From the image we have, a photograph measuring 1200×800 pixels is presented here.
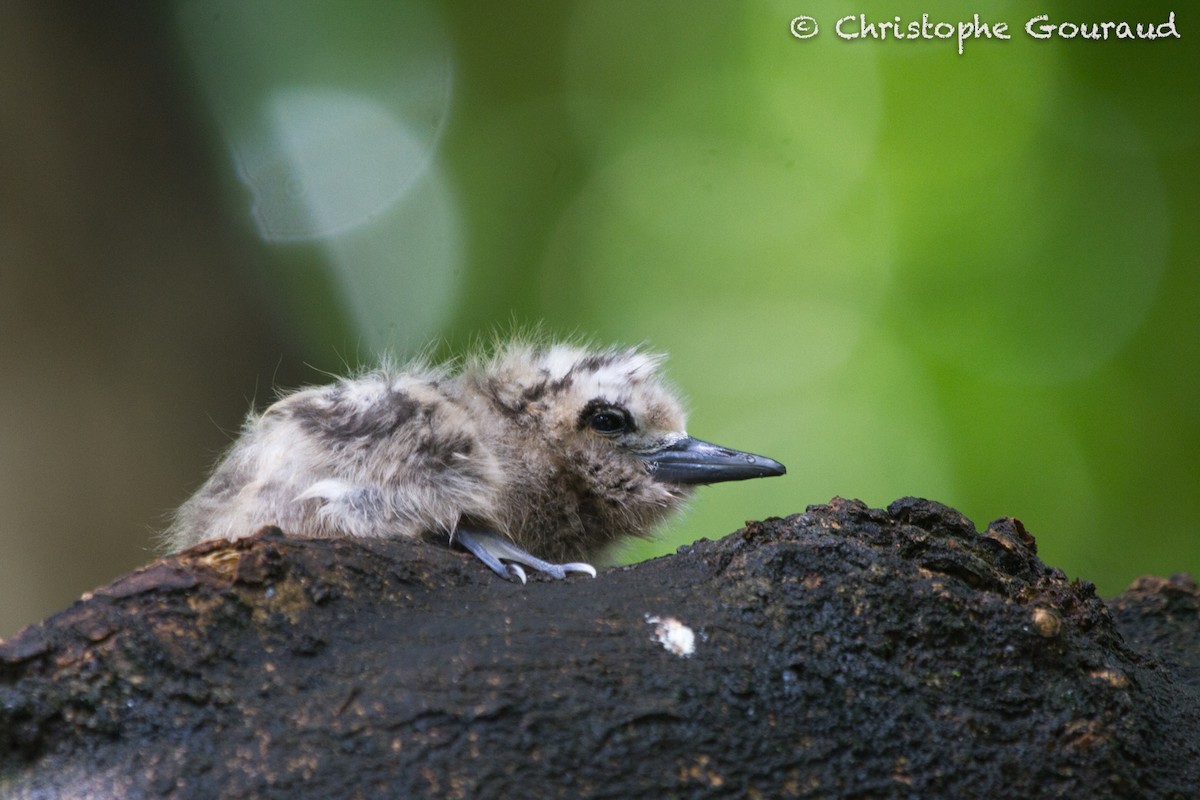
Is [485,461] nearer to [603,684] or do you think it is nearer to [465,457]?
[465,457]

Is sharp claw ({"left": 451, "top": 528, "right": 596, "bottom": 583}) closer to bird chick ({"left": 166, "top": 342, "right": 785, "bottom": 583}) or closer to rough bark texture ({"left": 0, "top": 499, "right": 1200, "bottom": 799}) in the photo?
bird chick ({"left": 166, "top": 342, "right": 785, "bottom": 583})

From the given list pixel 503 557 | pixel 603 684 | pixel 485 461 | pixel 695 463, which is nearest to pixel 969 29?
pixel 695 463

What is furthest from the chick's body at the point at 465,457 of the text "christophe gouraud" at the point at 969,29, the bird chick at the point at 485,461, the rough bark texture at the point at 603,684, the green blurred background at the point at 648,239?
the text "christophe gouraud" at the point at 969,29

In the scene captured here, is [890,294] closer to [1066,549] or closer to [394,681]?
[1066,549]

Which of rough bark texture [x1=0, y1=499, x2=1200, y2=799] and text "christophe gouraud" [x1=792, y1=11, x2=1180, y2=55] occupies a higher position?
text "christophe gouraud" [x1=792, y1=11, x2=1180, y2=55]

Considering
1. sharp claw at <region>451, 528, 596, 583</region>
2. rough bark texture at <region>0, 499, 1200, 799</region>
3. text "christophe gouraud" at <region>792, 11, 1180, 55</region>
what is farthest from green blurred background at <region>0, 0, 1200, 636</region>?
rough bark texture at <region>0, 499, 1200, 799</region>

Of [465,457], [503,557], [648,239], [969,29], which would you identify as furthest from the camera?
[648,239]
